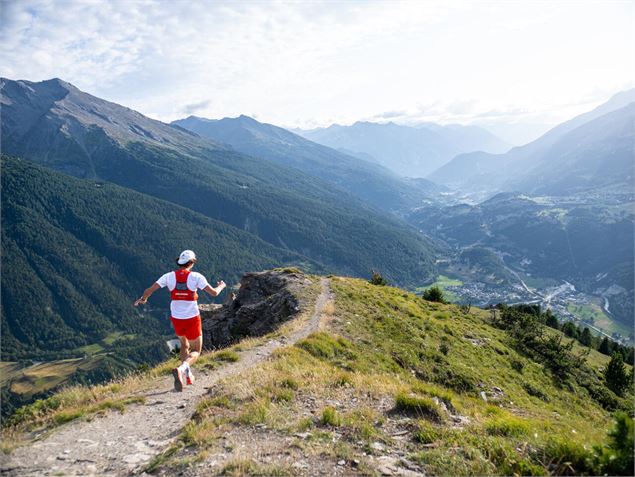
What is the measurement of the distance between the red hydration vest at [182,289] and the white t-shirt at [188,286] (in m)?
0.12

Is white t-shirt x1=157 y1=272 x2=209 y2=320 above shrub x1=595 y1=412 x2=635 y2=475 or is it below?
above

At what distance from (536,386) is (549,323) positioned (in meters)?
64.5

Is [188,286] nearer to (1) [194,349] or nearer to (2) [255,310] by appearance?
(1) [194,349]

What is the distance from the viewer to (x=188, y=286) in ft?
43.8

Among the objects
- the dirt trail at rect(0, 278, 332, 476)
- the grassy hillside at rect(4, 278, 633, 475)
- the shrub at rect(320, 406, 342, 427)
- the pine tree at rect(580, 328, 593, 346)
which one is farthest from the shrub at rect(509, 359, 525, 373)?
the pine tree at rect(580, 328, 593, 346)

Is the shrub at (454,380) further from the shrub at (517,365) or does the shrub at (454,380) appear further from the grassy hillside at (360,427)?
the shrub at (517,365)

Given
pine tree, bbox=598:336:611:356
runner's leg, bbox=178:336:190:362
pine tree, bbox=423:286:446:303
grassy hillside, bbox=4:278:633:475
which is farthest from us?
pine tree, bbox=598:336:611:356

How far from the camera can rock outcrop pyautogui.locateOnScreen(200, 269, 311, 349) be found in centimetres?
2992

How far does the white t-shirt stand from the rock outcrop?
39.3ft

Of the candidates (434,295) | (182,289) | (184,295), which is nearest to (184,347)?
(184,295)

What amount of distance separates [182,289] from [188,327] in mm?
1668

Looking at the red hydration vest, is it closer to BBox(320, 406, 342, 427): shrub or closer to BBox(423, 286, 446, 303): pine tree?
BBox(320, 406, 342, 427): shrub

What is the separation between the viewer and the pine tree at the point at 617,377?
36750 millimetres

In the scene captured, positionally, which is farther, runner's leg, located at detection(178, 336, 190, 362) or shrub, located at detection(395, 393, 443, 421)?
runner's leg, located at detection(178, 336, 190, 362)
